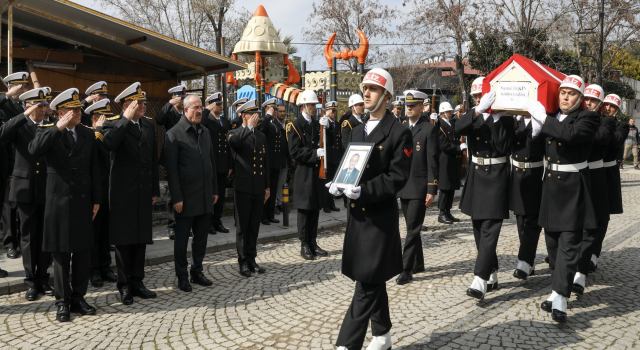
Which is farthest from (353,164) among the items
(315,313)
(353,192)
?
(315,313)

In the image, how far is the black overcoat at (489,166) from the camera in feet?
18.4

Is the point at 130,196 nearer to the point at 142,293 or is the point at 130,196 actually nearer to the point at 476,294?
the point at 142,293

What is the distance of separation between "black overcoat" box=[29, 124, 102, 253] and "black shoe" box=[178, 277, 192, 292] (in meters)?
1.17

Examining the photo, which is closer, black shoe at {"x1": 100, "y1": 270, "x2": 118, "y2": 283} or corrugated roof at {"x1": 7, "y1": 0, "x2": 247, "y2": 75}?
black shoe at {"x1": 100, "y1": 270, "x2": 118, "y2": 283}

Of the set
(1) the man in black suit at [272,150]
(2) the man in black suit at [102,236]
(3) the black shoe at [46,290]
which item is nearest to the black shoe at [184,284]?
(2) the man in black suit at [102,236]

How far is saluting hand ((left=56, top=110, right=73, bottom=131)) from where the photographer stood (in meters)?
4.91

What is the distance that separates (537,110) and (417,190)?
185 centimetres

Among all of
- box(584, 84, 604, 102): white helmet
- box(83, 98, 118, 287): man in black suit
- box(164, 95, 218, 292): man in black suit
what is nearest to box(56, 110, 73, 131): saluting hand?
box(83, 98, 118, 287): man in black suit

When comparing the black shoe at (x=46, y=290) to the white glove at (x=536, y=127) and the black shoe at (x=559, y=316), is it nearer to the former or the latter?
the black shoe at (x=559, y=316)

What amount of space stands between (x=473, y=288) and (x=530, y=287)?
106 centimetres

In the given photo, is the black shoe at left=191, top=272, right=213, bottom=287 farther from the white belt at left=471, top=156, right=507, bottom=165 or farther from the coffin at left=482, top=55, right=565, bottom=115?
the coffin at left=482, top=55, right=565, bottom=115

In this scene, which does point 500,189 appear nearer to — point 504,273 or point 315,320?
point 504,273

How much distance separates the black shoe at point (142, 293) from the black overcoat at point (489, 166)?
3650mm

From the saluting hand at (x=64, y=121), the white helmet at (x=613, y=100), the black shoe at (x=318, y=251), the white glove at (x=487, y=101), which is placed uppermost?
the white helmet at (x=613, y=100)
